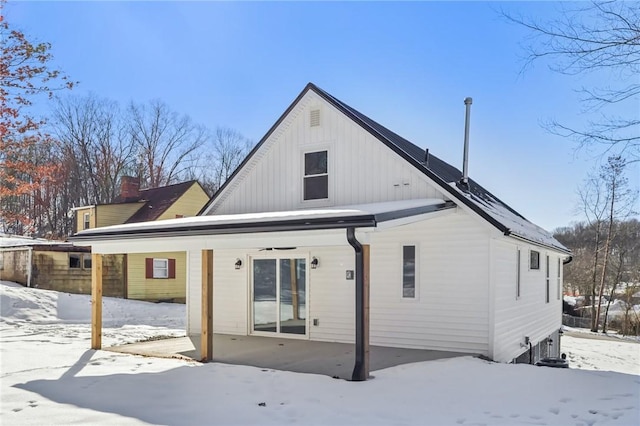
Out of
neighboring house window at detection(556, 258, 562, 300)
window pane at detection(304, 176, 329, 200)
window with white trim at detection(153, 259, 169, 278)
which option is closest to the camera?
window pane at detection(304, 176, 329, 200)

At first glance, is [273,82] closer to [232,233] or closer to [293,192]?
[293,192]

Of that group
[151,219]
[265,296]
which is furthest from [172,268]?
[265,296]

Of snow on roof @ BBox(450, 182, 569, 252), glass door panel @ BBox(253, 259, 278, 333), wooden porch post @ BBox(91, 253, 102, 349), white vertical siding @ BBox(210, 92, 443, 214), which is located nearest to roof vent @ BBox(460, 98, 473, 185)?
snow on roof @ BBox(450, 182, 569, 252)

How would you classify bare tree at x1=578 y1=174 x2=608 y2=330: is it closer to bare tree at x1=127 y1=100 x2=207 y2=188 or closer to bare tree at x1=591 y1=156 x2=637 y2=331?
bare tree at x1=591 y1=156 x2=637 y2=331

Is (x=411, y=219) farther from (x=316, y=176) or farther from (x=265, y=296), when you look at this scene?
(x=265, y=296)

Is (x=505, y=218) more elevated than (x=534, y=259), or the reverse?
(x=505, y=218)

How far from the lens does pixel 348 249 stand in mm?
10203

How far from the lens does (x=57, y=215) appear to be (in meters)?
34.6

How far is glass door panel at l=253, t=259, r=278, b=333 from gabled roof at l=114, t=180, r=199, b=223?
11.3 metres

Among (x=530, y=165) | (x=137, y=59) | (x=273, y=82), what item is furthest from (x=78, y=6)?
(x=530, y=165)

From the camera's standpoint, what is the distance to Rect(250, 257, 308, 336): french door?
1063cm

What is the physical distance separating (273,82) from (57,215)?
82.8 ft

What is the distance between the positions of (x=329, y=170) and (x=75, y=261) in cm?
1340

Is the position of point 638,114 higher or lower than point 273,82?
lower
